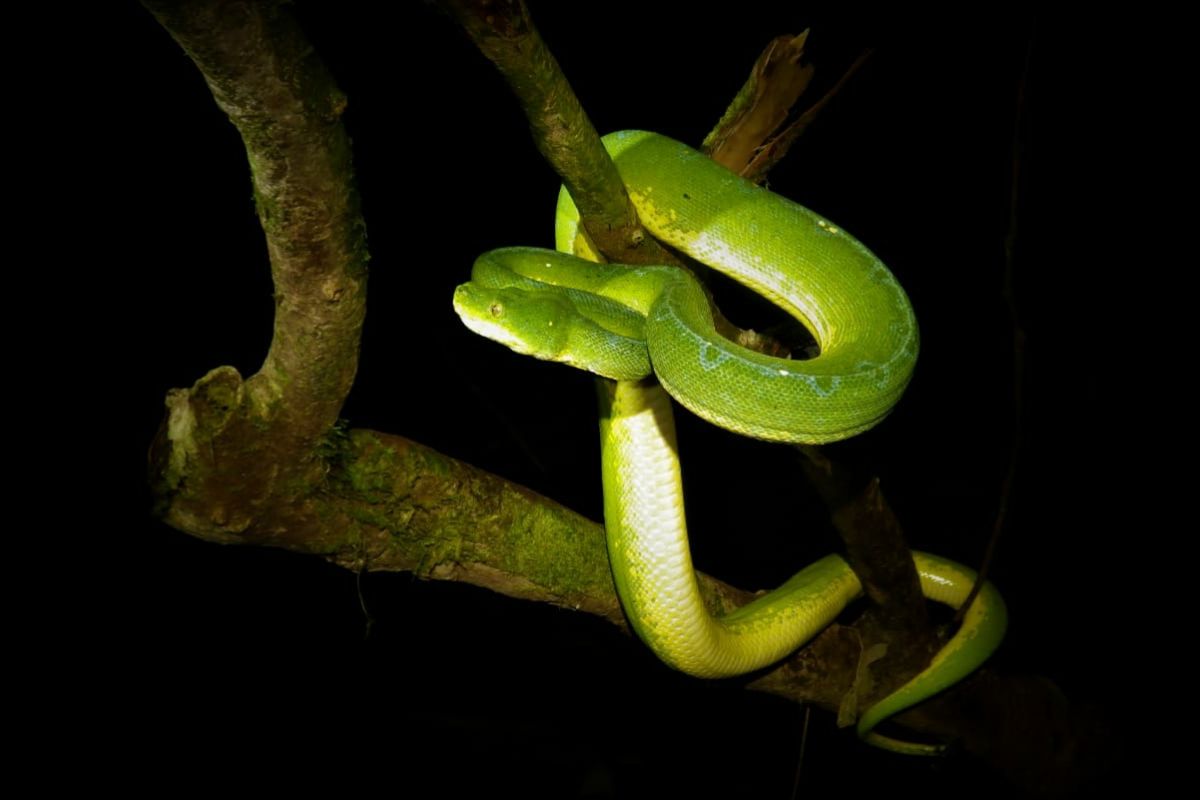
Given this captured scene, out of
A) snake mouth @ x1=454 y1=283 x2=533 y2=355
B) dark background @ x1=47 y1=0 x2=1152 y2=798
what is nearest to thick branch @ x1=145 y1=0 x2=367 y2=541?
snake mouth @ x1=454 y1=283 x2=533 y2=355

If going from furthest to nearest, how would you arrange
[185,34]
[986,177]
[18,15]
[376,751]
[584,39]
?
[986,177] < [584,39] < [376,751] < [18,15] < [185,34]

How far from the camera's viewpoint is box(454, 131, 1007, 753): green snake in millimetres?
1478

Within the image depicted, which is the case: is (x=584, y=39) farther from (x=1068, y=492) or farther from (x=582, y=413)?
(x=1068, y=492)

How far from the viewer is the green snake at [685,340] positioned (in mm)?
1478

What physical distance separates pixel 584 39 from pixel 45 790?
3314 millimetres

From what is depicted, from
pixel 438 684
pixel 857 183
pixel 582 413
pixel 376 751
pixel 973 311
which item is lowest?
pixel 376 751

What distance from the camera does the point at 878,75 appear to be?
3363mm

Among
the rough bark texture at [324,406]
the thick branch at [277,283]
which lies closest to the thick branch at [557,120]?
the rough bark texture at [324,406]

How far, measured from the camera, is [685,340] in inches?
58.4

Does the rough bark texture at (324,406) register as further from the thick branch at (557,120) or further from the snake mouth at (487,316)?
the snake mouth at (487,316)

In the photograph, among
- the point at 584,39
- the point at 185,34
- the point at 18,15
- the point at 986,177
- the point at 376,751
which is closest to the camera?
the point at 185,34

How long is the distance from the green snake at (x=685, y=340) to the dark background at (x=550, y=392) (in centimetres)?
46

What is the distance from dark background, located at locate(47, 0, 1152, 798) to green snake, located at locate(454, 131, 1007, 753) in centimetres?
46

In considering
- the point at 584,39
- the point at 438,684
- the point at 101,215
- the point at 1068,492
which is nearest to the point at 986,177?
the point at 1068,492
